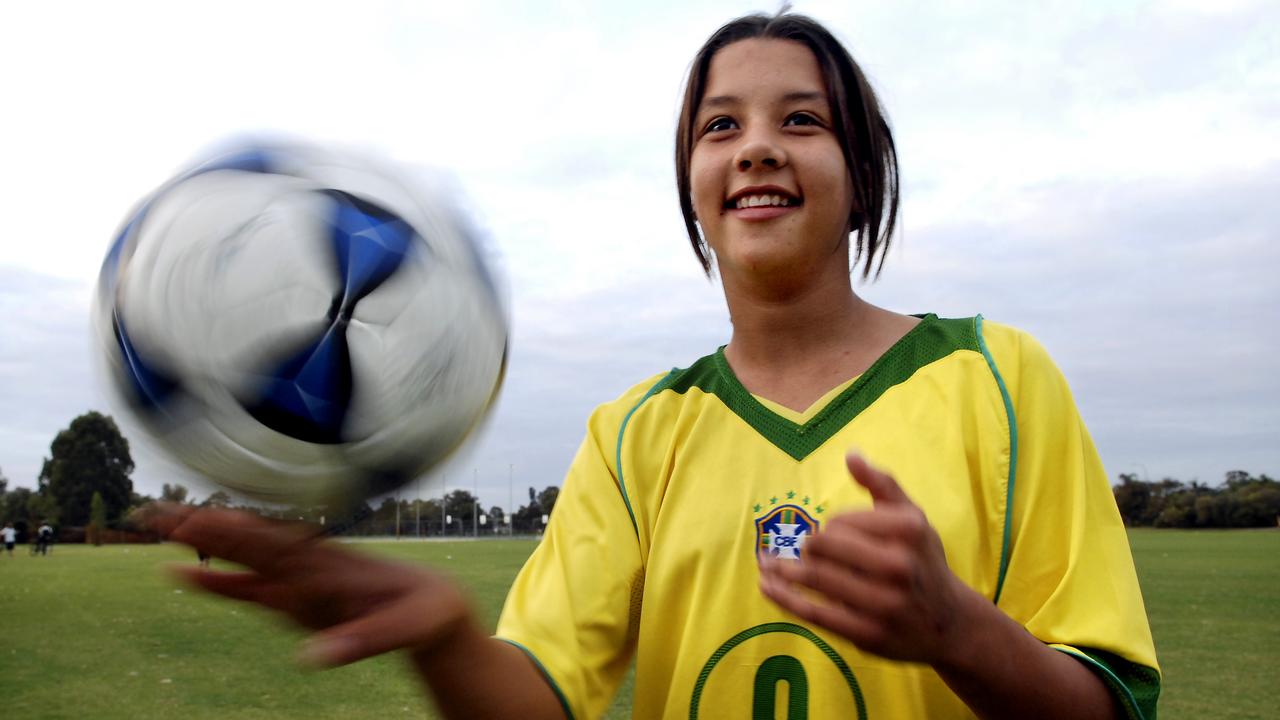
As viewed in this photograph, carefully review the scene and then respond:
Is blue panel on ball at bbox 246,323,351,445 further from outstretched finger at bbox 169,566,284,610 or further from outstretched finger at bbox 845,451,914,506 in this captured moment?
outstretched finger at bbox 845,451,914,506

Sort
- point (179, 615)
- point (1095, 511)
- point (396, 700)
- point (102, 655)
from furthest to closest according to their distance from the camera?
point (179, 615) < point (102, 655) < point (396, 700) < point (1095, 511)

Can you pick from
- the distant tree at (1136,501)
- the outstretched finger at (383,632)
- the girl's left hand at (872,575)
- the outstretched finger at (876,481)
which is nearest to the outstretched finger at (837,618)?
the girl's left hand at (872,575)

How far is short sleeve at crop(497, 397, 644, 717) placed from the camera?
1.89m

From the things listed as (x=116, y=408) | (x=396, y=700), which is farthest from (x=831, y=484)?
(x=396, y=700)

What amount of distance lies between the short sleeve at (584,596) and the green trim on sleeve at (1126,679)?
2.56 ft

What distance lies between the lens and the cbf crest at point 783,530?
1.85 meters

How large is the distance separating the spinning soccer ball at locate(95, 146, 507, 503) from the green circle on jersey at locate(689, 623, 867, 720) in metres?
0.66

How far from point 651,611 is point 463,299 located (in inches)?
28.5

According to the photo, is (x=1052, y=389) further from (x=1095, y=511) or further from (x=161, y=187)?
(x=161, y=187)

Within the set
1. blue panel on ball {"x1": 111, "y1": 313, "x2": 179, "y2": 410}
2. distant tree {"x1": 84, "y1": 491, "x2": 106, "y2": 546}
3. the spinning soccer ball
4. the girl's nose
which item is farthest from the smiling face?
distant tree {"x1": 84, "y1": 491, "x2": 106, "y2": 546}

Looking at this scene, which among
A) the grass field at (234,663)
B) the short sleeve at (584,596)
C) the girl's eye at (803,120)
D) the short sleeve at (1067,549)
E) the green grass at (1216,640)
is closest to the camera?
the short sleeve at (1067,549)

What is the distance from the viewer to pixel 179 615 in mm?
12539

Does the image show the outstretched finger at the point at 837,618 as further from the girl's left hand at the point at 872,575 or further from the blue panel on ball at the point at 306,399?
the blue panel on ball at the point at 306,399

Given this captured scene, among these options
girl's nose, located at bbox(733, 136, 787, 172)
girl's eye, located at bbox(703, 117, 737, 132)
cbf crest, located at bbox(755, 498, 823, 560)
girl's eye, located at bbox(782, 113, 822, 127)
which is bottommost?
cbf crest, located at bbox(755, 498, 823, 560)
